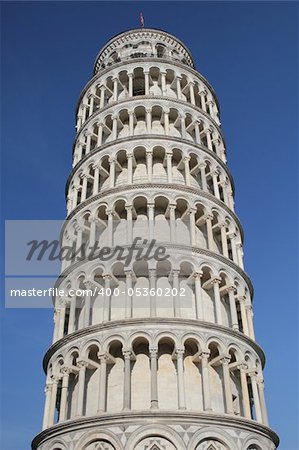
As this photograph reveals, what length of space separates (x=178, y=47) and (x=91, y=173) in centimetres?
1437

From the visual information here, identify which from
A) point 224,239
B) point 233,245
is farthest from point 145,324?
point 233,245

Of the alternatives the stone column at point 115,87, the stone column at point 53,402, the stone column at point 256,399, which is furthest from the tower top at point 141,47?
the stone column at point 256,399

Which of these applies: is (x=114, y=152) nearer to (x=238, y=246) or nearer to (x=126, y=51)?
(x=238, y=246)

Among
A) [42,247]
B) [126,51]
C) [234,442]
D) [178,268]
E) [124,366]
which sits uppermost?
[126,51]

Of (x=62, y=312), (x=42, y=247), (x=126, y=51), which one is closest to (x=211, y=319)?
(x=62, y=312)

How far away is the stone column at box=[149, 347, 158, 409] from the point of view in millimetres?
18359

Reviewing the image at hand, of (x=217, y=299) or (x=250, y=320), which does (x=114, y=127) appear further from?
(x=250, y=320)

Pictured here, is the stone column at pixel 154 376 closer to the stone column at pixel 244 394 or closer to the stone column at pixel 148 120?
the stone column at pixel 244 394

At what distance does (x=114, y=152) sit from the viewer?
1073 inches

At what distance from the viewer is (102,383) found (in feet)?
63.8

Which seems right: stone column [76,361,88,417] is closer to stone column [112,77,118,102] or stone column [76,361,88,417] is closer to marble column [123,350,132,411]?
marble column [123,350,132,411]

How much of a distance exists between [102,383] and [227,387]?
189 inches

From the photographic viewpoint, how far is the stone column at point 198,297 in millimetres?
21208

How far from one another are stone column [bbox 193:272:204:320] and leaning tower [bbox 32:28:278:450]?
55 millimetres
